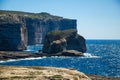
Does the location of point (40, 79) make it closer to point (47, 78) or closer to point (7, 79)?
point (47, 78)

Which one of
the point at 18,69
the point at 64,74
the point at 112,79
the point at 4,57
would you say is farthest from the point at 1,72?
the point at 4,57

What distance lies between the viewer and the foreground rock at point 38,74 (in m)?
48.8

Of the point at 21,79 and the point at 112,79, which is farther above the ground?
the point at 21,79

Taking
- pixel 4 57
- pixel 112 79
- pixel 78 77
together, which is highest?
pixel 78 77

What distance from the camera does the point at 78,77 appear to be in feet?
170

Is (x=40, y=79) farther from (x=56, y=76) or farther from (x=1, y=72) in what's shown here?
(x=1, y=72)

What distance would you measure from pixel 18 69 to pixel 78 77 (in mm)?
11000

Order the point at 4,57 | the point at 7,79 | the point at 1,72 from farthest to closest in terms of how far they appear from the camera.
Answer: 1. the point at 4,57
2. the point at 1,72
3. the point at 7,79

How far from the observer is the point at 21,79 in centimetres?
4778

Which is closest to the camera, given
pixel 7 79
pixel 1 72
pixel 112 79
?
pixel 7 79

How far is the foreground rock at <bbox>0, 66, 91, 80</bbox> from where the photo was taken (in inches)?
1921

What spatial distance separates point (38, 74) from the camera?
166ft

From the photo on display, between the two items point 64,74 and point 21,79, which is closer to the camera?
point 21,79

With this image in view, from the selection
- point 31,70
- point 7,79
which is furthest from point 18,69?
point 7,79
